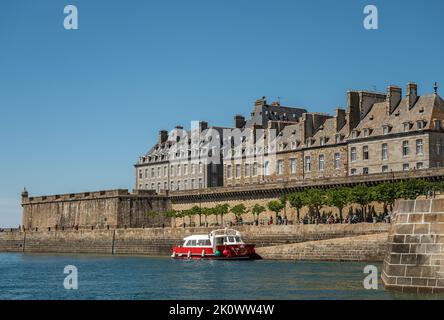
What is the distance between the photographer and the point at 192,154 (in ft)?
375

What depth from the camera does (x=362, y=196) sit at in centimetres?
7500

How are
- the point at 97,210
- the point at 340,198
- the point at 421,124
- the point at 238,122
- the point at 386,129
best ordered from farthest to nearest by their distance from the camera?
the point at 238,122
the point at 97,210
the point at 386,129
the point at 421,124
the point at 340,198

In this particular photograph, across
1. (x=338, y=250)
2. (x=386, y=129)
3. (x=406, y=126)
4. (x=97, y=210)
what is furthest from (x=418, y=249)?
(x=97, y=210)

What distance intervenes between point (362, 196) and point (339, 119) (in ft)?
55.3

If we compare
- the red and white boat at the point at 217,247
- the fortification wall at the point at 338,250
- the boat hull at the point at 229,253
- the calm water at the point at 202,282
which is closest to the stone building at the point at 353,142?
the red and white boat at the point at 217,247

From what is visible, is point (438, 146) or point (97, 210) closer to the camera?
point (438, 146)

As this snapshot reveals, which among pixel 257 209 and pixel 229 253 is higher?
pixel 257 209

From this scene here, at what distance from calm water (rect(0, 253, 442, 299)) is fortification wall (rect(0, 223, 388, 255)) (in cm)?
620

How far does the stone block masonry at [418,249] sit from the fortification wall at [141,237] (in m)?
27.7

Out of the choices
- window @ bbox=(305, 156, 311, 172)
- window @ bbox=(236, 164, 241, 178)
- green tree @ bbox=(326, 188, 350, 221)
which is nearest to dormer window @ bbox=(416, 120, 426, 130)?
green tree @ bbox=(326, 188, 350, 221)

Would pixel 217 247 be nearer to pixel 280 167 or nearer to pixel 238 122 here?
pixel 280 167
